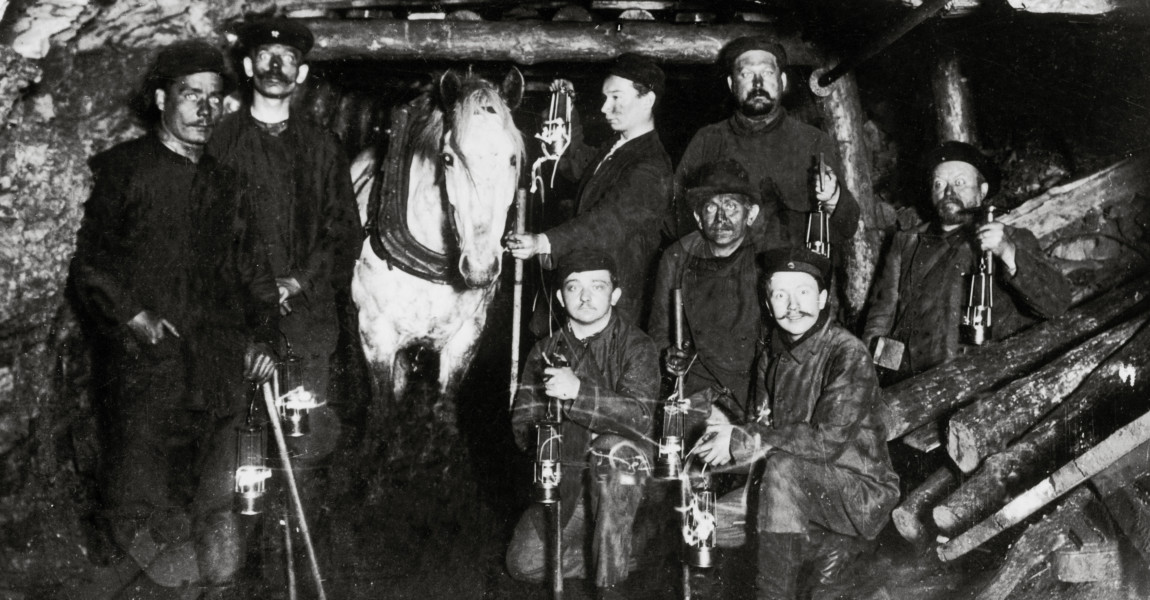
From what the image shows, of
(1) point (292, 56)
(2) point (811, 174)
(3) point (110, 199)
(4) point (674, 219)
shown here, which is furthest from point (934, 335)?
(3) point (110, 199)

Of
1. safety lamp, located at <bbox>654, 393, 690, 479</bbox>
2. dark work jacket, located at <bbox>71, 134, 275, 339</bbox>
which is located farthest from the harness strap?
safety lamp, located at <bbox>654, 393, 690, 479</bbox>

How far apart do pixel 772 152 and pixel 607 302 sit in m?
1.34

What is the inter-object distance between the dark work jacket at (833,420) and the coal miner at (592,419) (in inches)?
19.2

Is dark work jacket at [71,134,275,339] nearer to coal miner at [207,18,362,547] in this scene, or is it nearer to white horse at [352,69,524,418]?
coal miner at [207,18,362,547]

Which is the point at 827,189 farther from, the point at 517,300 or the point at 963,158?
the point at 517,300

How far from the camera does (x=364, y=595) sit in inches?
195

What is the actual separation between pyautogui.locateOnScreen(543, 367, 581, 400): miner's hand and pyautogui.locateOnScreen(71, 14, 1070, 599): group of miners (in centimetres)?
1

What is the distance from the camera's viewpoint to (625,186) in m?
5.36

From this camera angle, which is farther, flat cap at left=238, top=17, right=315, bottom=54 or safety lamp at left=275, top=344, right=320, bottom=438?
flat cap at left=238, top=17, right=315, bottom=54

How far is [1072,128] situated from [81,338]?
17.8ft

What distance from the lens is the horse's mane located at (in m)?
5.10

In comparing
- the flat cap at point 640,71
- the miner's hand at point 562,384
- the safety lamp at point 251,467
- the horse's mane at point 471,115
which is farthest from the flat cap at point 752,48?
the safety lamp at point 251,467

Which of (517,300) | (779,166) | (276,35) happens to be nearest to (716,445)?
(517,300)

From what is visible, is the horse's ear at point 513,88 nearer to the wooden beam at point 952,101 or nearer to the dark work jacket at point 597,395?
the dark work jacket at point 597,395
